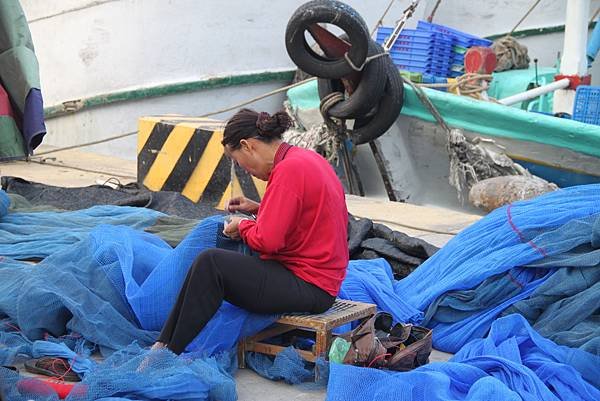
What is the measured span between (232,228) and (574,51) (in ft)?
19.6

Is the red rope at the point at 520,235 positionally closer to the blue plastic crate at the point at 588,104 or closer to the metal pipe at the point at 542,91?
the blue plastic crate at the point at 588,104

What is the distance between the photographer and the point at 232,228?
11.7 ft

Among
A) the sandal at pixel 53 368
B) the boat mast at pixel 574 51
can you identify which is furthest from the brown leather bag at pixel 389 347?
the boat mast at pixel 574 51

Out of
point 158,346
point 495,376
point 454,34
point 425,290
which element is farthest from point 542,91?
point 158,346

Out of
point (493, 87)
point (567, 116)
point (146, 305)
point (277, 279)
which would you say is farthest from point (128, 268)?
point (493, 87)

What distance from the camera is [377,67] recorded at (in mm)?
7590

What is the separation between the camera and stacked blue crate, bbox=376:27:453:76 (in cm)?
974

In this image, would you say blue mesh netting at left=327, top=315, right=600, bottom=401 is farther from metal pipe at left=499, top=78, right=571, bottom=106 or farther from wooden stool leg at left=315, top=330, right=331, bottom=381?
metal pipe at left=499, top=78, right=571, bottom=106

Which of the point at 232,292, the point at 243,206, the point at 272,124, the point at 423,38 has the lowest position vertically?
the point at 423,38

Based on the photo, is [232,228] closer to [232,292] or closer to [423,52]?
[232,292]

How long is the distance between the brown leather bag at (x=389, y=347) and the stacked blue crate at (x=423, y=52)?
6.50m

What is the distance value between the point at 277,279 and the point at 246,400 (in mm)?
483

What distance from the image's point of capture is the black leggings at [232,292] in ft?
10.7

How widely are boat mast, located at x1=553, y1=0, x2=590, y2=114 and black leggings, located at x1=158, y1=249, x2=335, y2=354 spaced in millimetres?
5871
